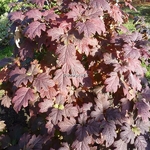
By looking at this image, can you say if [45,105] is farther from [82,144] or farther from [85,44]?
[85,44]

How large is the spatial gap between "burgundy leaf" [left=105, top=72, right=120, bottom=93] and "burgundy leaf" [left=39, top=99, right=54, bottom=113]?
1.58ft

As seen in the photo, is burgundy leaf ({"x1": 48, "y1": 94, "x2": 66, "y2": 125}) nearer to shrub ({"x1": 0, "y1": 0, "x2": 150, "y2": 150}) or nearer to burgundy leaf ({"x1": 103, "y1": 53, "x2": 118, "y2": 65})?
shrub ({"x1": 0, "y1": 0, "x2": 150, "y2": 150})

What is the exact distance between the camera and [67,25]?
79.1 inches

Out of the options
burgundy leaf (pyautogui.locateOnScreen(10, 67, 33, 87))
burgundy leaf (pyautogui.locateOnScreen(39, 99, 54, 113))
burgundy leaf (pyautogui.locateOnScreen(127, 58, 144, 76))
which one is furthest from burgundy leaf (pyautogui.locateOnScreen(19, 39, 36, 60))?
burgundy leaf (pyautogui.locateOnScreen(127, 58, 144, 76))

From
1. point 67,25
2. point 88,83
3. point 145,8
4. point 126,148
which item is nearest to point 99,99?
point 88,83

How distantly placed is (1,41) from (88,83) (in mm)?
4876

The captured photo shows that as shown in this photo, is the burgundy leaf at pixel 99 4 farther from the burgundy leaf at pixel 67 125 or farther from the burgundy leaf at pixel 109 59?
the burgundy leaf at pixel 67 125

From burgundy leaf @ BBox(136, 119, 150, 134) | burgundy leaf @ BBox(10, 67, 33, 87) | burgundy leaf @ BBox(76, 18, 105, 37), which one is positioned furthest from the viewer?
burgundy leaf @ BBox(136, 119, 150, 134)

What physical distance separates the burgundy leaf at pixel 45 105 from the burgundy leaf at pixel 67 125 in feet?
0.54

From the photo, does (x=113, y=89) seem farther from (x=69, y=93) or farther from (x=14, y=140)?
(x=14, y=140)

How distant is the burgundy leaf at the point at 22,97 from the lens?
1.97m

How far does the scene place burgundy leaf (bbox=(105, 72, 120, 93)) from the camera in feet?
6.65

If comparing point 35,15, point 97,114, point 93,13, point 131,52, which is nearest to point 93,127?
point 97,114

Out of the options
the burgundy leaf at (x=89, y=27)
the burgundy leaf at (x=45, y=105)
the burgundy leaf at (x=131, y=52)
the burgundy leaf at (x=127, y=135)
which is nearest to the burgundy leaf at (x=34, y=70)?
the burgundy leaf at (x=45, y=105)
